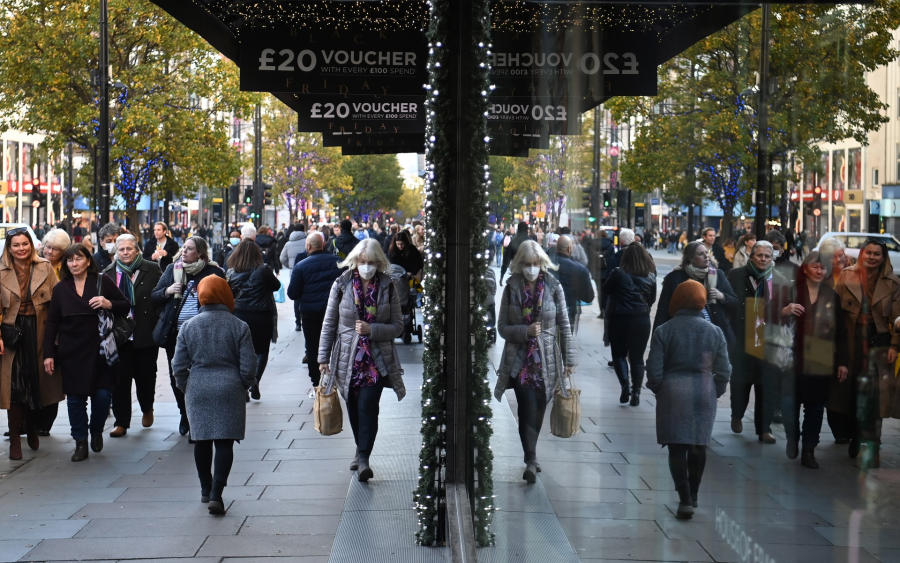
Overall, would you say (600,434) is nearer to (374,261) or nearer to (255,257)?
(374,261)

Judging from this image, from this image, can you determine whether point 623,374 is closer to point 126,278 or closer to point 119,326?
point 119,326

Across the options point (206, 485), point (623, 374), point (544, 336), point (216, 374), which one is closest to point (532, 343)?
point (544, 336)

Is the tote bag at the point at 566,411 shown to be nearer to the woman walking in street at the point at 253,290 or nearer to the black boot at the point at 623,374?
the black boot at the point at 623,374

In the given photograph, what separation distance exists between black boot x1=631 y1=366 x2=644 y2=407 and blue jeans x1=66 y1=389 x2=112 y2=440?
22.3 feet

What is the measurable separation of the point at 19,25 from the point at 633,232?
1122 inches

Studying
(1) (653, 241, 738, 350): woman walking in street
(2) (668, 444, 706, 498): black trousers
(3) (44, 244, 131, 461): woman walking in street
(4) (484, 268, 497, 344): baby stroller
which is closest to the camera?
(1) (653, 241, 738, 350): woman walking in street

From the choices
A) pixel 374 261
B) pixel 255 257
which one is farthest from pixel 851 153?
pixel 255 257

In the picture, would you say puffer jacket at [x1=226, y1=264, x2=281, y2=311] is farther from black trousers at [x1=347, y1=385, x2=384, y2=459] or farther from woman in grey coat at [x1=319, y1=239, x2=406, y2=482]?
black trousers at [x1=347, y1=385, x2=384, y2=459]

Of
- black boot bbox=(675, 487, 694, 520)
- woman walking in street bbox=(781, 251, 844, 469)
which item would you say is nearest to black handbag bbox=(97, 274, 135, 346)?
black boot bbox=(675, 487, 694, 520)

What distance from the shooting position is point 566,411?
3016mm

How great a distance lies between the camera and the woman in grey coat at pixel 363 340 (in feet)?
24.9

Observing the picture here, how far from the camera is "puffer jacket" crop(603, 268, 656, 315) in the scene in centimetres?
239

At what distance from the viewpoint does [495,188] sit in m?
5.07

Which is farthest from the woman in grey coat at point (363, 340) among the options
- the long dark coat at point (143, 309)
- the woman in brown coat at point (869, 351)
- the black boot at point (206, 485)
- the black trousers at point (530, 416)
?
the woman in brown coat at point (869, 351)
